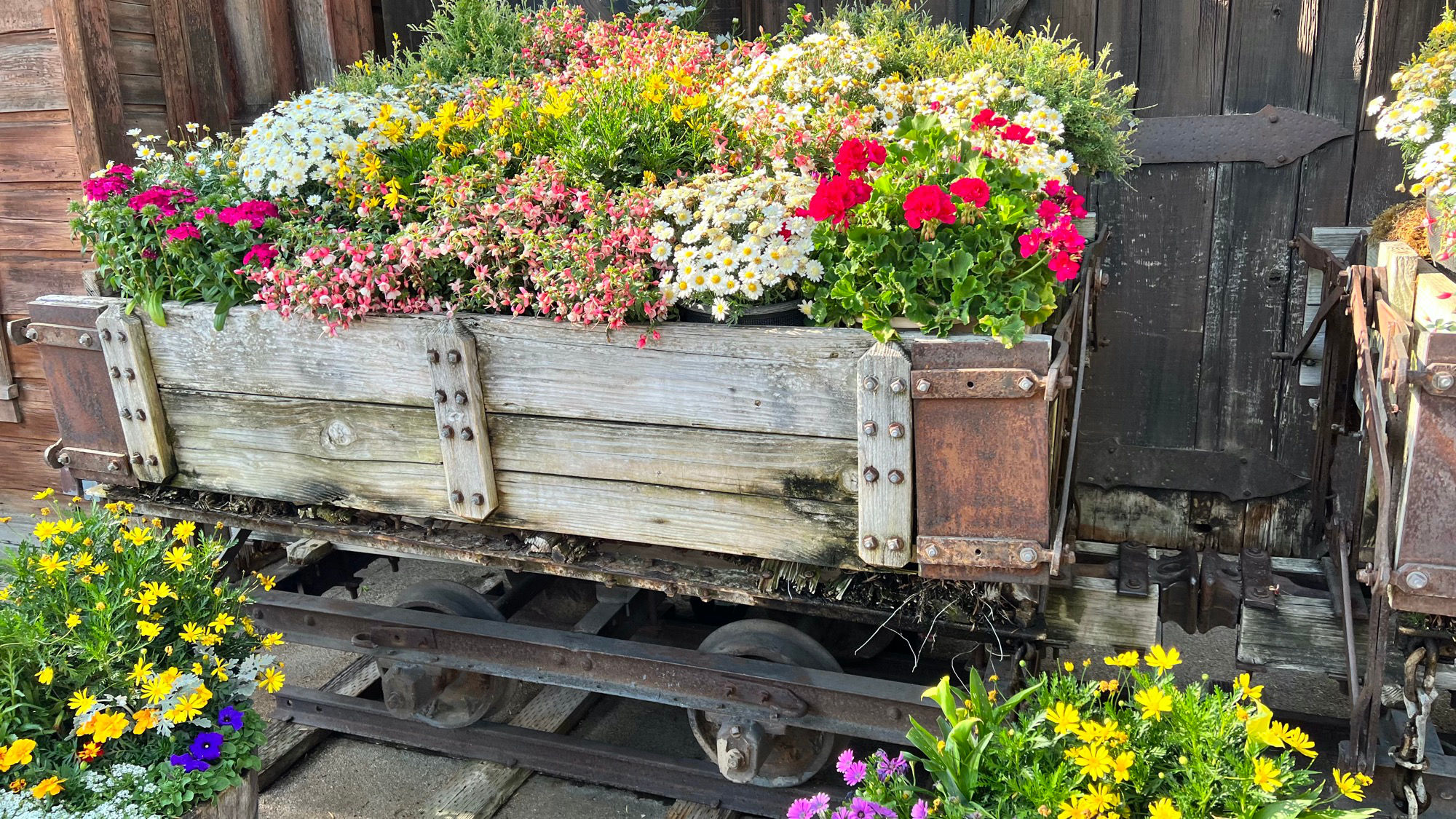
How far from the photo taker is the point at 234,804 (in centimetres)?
233

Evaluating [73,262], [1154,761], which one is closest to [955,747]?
[1154,761]

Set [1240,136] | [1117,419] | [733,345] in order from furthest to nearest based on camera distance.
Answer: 1. [1117,419]
2. [1240,136]
3. [733,345]

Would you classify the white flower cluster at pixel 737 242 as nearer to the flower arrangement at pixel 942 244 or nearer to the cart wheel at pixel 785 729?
the flower arrangement at pixel 942 244

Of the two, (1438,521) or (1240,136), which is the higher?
(1240,136)

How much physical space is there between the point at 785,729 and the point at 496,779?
40.7 inches

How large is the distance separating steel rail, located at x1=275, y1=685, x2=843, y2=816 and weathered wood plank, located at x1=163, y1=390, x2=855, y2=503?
1.00 metres

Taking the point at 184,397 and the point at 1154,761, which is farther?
the point at 184,397

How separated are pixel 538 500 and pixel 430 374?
0.40 meters

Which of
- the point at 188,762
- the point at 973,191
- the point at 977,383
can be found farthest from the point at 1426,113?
the point at 188,762

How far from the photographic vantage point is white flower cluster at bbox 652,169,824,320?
2.17m

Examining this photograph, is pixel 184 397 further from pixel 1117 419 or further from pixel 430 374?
pixel 1117 419

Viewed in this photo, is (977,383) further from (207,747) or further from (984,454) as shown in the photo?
(207,747)

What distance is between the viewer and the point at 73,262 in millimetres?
4402

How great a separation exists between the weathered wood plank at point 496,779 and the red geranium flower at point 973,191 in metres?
2.16
